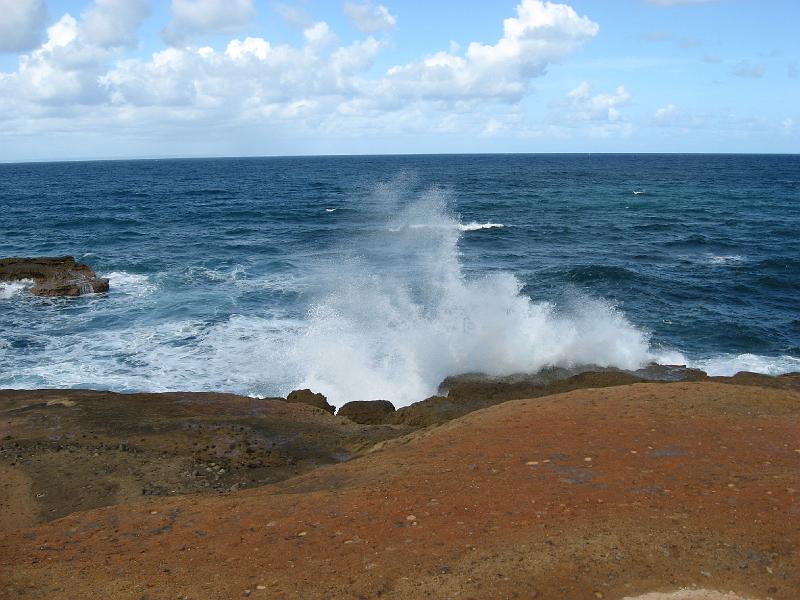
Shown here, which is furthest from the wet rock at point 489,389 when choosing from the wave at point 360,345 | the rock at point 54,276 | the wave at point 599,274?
the rock at point 54,276

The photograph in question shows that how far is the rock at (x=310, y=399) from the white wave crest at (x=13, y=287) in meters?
19.0

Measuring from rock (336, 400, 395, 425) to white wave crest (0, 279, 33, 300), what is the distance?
2057 centimetres

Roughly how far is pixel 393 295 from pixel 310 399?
12.4 metres

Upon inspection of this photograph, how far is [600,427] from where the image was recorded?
10930 millimetres

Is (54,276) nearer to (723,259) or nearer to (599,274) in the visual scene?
(599,274)

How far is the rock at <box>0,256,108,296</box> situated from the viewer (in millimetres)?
29359

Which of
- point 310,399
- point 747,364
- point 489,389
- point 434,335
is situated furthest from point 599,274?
point 310,399

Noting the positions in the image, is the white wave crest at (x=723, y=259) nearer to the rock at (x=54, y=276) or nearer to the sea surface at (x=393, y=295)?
the sea surface at (x=393, y=295)

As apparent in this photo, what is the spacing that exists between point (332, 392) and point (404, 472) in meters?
9.46

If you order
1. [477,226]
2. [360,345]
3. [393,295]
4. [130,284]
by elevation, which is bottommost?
[360,345]

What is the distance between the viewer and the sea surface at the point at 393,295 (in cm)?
2006

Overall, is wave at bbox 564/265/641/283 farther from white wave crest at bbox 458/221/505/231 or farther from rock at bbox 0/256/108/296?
rock at bbox 0/256/108/296

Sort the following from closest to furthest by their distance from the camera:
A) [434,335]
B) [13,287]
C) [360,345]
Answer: [434,335] → [360,345] → [13,287]

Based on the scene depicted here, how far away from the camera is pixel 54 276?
101ft
